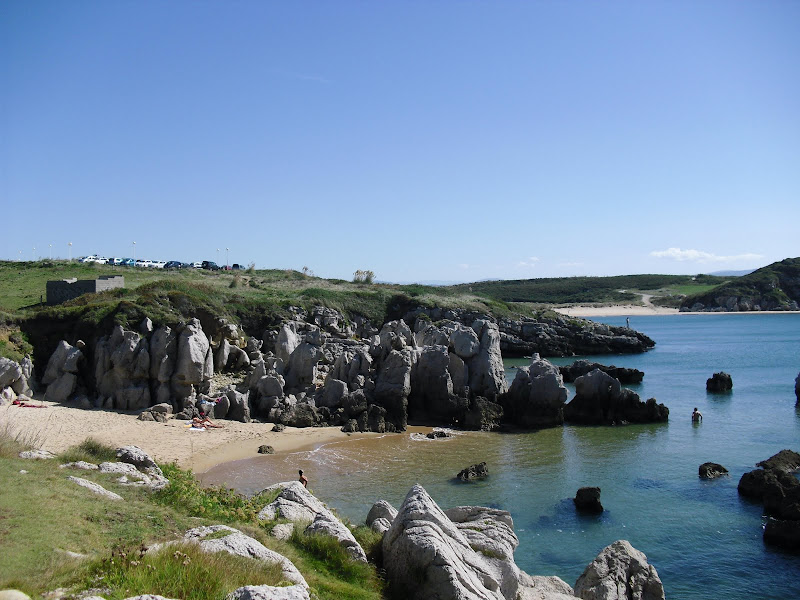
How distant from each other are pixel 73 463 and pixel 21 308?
37.2 m

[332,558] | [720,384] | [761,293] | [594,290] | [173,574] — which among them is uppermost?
[761,293]

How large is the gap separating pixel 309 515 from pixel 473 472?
13887 mm

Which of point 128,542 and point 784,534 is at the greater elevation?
point 128,542

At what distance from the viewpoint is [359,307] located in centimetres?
6919

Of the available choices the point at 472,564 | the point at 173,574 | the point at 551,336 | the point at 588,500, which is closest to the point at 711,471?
the point at 588,500

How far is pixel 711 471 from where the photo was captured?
26312 mm

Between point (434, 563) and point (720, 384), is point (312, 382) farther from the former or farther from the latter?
point (720, 384)

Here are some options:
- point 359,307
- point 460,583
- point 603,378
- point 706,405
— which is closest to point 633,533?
point 460,583

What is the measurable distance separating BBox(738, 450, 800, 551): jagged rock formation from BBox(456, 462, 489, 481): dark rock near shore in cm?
942

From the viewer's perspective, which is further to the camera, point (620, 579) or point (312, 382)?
point (312, 382)

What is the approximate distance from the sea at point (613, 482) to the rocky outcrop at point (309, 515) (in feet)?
22.7

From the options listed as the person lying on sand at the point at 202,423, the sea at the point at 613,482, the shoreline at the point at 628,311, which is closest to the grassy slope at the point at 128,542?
the sea at the point at 613,482

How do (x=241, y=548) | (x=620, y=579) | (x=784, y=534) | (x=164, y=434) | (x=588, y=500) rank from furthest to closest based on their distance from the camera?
1. (x=164, y=434)
2. (x=588, y=500)
3. (x=784, y=534)
4. (x=620, y=579)
5. (x=241, y=548)

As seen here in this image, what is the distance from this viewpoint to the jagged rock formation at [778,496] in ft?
62.6
